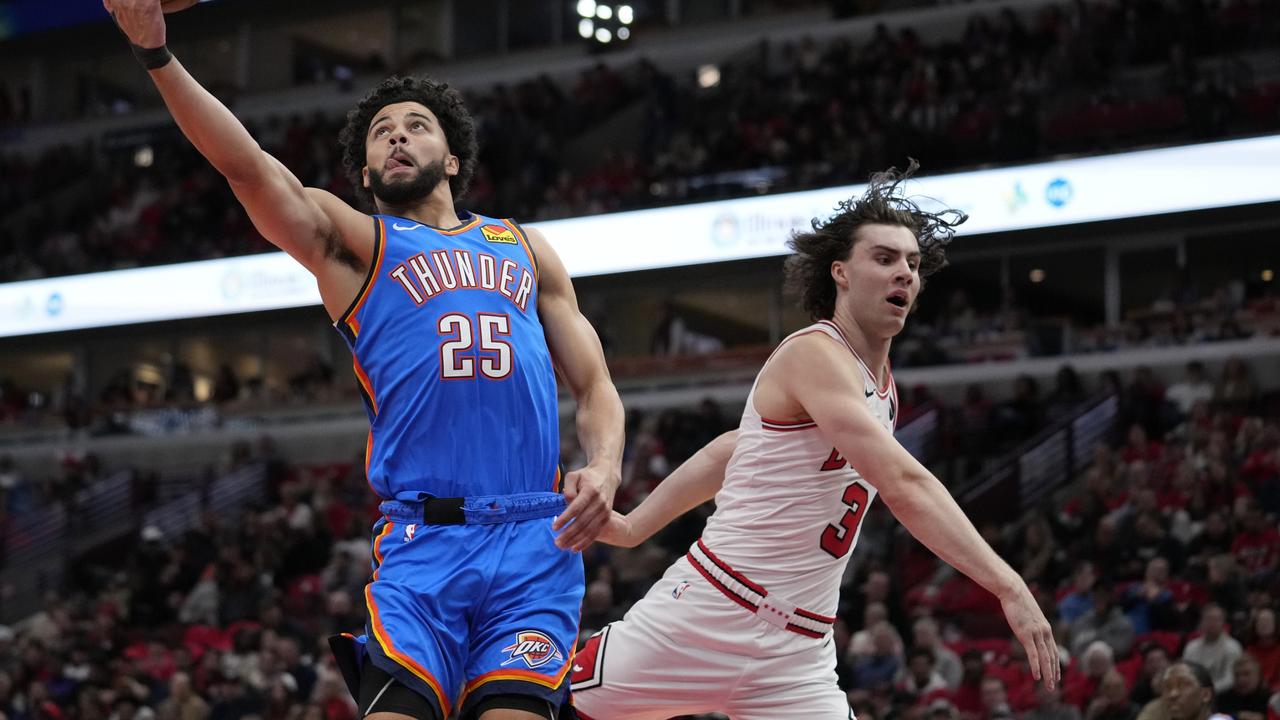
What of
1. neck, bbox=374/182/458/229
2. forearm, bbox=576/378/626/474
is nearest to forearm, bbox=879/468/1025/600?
forearm, bbox=576/378/626/474

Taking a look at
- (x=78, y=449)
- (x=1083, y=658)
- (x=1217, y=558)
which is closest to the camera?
(x=1083, y=658)

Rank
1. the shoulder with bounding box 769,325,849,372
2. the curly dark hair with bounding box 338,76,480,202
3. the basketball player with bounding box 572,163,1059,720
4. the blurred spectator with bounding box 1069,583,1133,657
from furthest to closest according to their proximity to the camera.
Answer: the blurred spectator with bounding box 1069,583,1133,657, the basketball player with bounding box 572,163,1059,720, the shoulder with bounding box 769,325,849,372, the curly dark hair with bounding box 338,76,480,202

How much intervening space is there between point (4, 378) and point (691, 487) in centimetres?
2905

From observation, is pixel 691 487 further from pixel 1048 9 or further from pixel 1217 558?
pixel 1048 9

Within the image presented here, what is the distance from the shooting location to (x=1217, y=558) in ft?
40.0

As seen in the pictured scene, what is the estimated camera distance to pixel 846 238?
5535 mm

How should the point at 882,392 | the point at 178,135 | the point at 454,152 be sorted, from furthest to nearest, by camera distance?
the point at 178,135 → the point at 882,392 → the point at 454,152

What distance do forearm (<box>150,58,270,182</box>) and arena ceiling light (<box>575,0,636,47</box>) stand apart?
24818 millimetres

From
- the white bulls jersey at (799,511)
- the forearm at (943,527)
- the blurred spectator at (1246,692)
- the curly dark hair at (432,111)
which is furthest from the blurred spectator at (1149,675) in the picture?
the curly dark hair at (432,111)

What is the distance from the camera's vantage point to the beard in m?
4.75

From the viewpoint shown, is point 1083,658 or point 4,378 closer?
point 1083,658

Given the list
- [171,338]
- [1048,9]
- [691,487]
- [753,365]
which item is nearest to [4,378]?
[171,338]

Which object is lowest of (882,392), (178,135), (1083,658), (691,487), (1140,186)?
(1083,658)

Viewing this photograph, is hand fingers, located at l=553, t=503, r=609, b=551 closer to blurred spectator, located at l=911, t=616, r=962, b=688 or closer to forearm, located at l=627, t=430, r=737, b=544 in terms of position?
forearm, located at l=627, t=430, r=737, b=544
